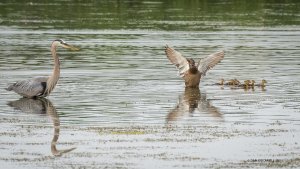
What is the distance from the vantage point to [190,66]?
88.2 ft

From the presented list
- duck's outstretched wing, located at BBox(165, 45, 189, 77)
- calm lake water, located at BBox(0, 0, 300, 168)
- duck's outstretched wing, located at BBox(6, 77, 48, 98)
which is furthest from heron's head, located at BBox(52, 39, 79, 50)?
duck's outstretched wing, located at BBox(165, 45, 189, 77)

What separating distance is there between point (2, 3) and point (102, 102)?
4043 centimetres

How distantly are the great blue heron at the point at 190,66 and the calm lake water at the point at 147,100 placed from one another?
14.0 inches

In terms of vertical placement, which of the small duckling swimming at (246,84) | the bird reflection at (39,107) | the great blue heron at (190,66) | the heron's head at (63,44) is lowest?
the small duckling swimming at (246,84)

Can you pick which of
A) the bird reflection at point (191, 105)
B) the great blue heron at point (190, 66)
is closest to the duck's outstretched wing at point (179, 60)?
the great blue heron at point (190, 66)

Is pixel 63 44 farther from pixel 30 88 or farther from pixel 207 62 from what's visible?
pixel 207 62

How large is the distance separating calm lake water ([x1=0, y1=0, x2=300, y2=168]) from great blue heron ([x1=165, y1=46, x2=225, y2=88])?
1.17 feet

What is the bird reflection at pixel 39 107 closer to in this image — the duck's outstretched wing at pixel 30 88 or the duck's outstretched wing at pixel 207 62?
the duck's outstretched wing at pixel 30 88

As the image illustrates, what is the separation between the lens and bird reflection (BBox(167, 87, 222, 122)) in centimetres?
2123

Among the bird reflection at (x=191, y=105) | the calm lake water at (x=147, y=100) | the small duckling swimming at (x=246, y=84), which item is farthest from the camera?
the small duckling swimming at (x=246, y=84)

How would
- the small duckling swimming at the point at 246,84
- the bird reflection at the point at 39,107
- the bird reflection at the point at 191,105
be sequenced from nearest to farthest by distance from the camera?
1. the bird reflection at the point at 39,107
2. the bird reflection at the point at 191,105
3. the small duckling swimming at the point at 246,84

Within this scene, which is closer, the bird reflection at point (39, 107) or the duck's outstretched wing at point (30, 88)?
the bird reflection at point (39, 107)

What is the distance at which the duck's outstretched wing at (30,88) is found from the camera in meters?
24.1

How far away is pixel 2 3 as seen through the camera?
205 ft
